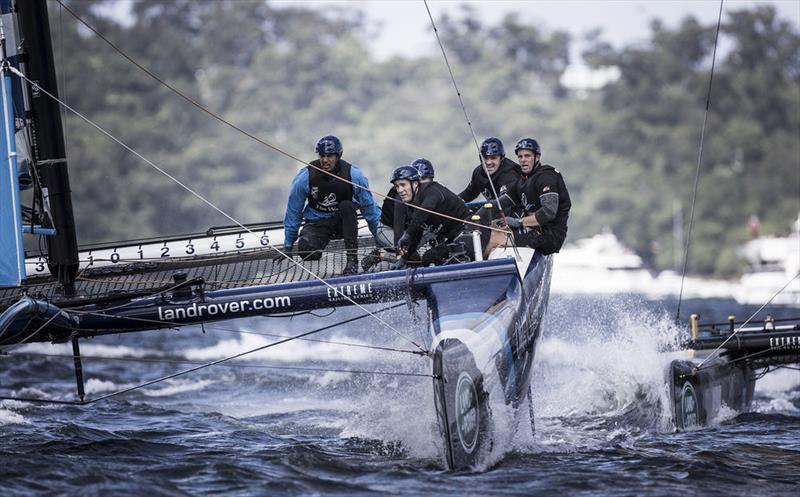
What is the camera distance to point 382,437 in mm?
8367

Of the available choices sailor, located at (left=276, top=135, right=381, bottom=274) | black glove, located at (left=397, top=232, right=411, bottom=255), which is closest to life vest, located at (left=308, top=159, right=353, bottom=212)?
sailor, located at (left=276, top=135, right=381, bottom=274)

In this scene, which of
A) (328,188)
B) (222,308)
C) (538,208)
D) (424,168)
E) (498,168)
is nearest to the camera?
(222,308)

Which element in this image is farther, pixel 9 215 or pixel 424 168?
pixel 424 168

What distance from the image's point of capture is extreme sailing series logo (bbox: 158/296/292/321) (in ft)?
25.3

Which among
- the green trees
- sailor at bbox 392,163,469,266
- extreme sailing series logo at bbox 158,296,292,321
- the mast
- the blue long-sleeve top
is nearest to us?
extreme sailing series logo at bbox 158,296,292,321

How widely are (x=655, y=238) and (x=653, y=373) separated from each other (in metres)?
53.2

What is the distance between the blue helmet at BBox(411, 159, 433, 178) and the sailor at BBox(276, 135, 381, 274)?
42cm

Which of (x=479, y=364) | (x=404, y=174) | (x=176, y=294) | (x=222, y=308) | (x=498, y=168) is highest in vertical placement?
(x=498, y=168)

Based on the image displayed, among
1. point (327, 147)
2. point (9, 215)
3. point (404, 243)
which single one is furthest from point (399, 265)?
point (9, 215)

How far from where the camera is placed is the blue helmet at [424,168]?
912 centimetres

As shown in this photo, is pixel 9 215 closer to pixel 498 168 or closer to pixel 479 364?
pixel 479 364

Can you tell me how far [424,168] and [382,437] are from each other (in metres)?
2.09

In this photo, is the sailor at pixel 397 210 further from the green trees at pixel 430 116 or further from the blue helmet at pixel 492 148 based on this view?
the green trees at pixel 430 116

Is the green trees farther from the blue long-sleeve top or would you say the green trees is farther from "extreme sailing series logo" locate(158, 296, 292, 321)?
"extreme sailing series logo" locate(158, 296, 292, 321)
